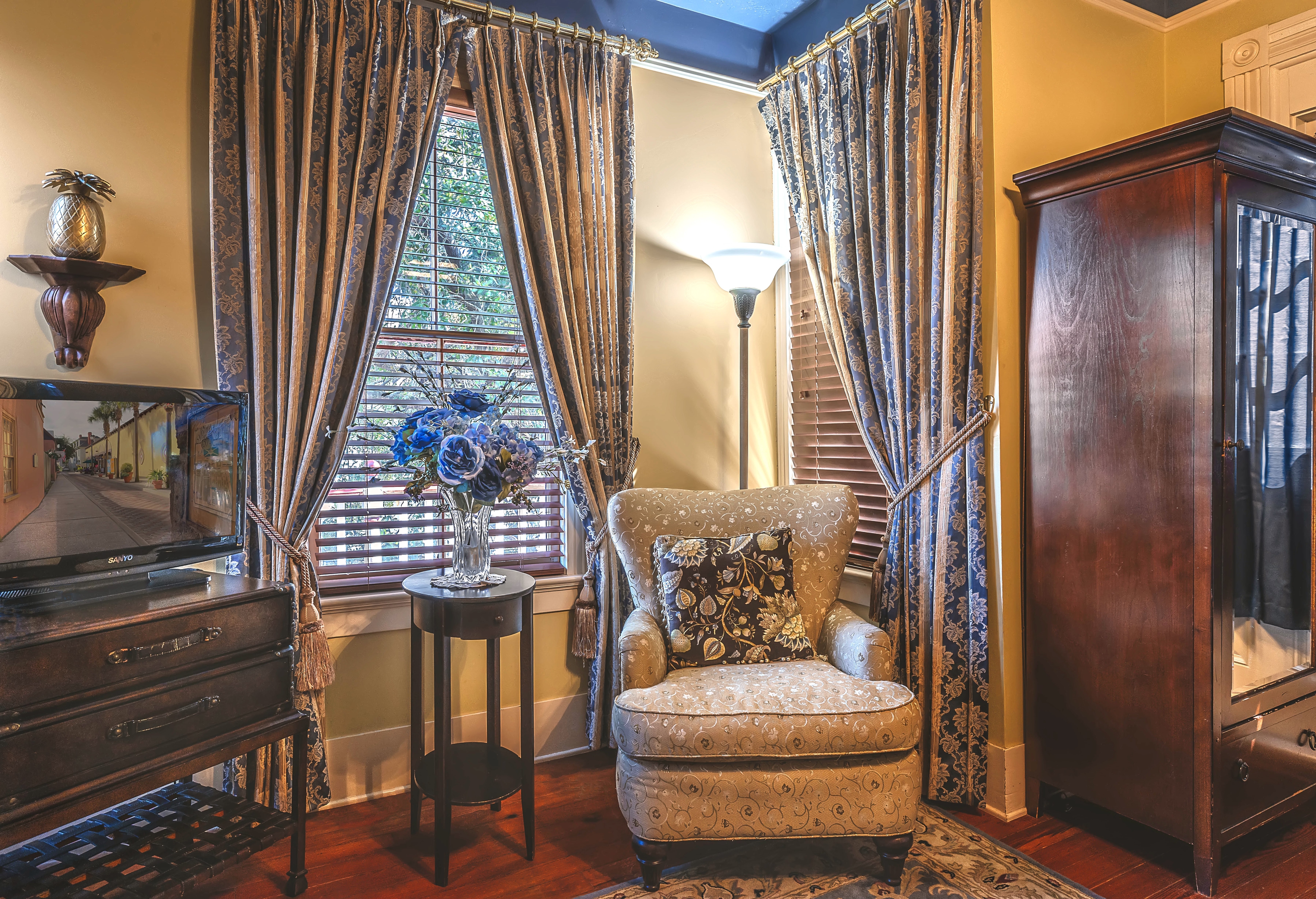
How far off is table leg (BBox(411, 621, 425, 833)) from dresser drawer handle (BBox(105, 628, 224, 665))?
0.58 m

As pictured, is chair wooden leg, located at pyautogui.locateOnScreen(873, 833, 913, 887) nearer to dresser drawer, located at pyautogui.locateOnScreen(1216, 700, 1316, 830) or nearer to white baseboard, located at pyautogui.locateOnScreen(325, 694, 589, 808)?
dresser drawer, located at pyautogui.locateOnScreen(1216, 700, 1316, 830)

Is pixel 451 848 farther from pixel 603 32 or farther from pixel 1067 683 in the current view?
pixel 603 32

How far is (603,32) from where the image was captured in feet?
9.45

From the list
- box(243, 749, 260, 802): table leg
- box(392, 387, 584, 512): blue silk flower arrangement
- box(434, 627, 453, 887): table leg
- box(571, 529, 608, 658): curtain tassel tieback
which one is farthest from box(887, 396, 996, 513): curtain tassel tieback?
box(243, 749, 260, 802): table leg

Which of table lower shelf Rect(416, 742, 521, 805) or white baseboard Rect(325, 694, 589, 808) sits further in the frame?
white baseboard Rect(325, 694, 589, 808)

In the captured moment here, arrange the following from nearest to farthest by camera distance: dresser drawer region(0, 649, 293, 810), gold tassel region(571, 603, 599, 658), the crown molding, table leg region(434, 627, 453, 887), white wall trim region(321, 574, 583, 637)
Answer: dresser drawer region(0, 649, 293, 810) → table leg region(434, 627, 453, 887) → white wall trim region(321, 574, 583, 637) → the crown molding → gold tassel region(571, 603, 599, 658)

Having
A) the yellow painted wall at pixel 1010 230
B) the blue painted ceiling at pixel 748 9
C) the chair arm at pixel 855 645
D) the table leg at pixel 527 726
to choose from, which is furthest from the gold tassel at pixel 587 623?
the blue painted ceiling at pixel 748 9

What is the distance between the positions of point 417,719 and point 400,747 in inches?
11.8

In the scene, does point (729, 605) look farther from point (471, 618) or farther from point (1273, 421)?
point (1273, 421)

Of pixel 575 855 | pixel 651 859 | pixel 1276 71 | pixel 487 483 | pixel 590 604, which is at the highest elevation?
pixel 1276 71

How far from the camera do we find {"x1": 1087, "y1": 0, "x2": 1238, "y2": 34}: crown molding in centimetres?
268

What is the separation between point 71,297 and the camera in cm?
209

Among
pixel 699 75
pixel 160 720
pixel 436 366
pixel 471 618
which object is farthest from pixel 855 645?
pixel 699 75

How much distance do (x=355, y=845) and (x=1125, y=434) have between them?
255 cm
